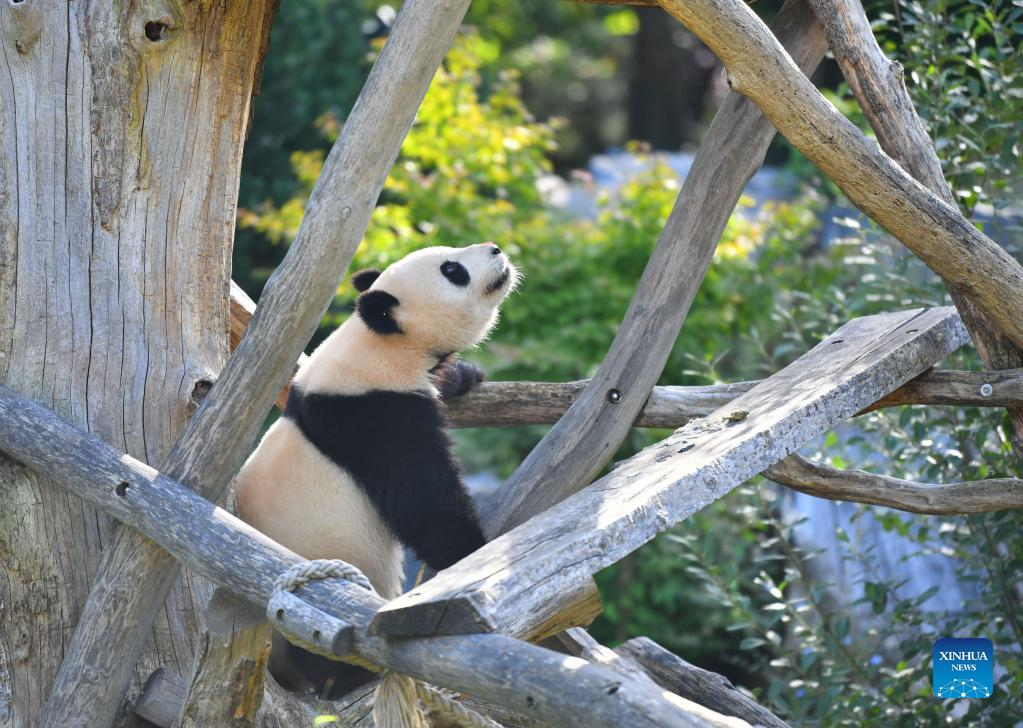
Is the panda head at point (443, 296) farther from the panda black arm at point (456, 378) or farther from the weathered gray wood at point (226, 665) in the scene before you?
the weathered gray wood at point (226, 665)

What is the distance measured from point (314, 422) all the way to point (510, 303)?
3.39 metres

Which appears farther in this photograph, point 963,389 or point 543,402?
point 543,402

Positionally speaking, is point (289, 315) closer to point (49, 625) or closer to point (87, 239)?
point (87, 239)

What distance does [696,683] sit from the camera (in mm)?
3916

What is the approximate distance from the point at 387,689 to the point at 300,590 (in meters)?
0.29

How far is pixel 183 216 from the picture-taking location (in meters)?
3.36

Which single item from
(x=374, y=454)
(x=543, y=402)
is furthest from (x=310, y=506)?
(x=543, y=402)

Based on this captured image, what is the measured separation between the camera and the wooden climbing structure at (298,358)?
2529 mm

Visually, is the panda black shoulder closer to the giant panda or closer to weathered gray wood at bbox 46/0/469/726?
the giant panda

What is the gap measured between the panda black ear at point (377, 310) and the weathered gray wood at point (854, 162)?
3.93 feet

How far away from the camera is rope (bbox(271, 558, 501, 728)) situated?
2.42m

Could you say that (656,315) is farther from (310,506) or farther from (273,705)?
(273,705)

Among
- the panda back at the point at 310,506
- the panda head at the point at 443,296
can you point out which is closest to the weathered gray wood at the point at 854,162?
the panda head at the point at 443,296

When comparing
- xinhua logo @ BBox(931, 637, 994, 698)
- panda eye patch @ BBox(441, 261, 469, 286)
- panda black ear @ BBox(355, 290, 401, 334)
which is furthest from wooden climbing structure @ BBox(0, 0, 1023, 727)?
xinhua logo @ BBox(931, 637, 994, 698)
